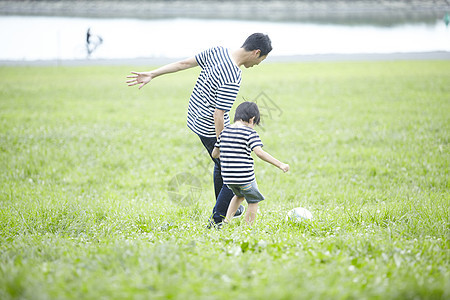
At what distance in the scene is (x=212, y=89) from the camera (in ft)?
13.8

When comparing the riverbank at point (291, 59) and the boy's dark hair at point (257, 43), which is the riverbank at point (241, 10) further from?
the boy's dark hair at point (257, 43)

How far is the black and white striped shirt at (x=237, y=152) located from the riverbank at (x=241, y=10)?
3878cm

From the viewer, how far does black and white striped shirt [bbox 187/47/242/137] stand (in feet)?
13.3

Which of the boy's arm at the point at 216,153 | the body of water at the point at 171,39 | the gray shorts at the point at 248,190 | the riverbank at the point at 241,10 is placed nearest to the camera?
the gray shorts at the point at 248,190

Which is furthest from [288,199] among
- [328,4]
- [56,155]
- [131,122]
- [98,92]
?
[328,4]

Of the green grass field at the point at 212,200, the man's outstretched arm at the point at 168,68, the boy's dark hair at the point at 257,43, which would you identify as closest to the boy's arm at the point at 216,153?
the green grass field at the point at 212,200

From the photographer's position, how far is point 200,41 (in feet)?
100.0

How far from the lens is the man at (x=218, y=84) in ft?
13.3

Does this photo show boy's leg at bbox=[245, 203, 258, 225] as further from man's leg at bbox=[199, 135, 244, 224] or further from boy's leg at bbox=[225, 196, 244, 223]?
man's leg at bbox=[199, 135, 244, 224]

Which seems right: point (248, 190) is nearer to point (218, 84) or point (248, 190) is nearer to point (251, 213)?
point (251, 213)

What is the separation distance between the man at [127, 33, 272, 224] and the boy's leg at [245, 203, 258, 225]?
0.24 metres

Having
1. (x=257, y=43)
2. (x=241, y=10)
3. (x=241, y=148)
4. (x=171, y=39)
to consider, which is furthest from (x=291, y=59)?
(x=241, y=10)

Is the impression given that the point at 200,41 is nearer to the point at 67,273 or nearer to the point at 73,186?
the point at 73,186

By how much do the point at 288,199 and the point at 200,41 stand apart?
25.7m
